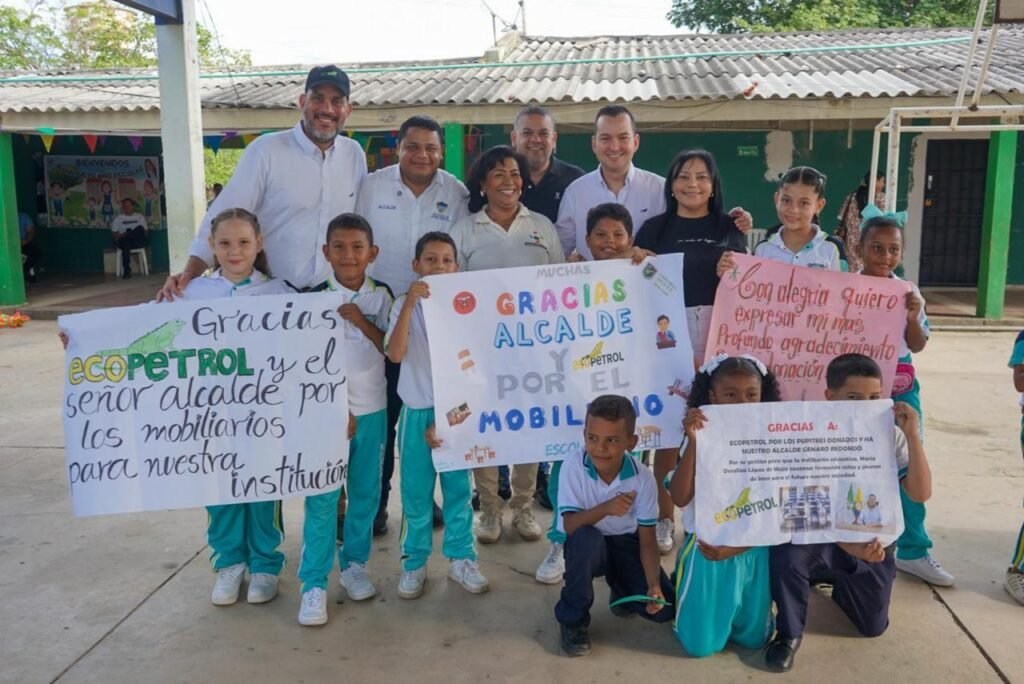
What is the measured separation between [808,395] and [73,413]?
2854 millimetres

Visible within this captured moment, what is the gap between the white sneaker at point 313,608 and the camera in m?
3.12

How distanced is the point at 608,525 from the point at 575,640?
406mm

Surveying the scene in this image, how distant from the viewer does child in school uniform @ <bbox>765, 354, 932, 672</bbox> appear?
2811 mm

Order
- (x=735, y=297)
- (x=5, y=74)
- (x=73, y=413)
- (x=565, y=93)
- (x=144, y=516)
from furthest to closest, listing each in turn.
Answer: (x=5, y=74) → (x=565, y=93) → (x=144, y=516) → (x=735, y=297) → (x=73, y=413)

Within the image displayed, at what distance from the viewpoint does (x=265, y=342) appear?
10.5ft

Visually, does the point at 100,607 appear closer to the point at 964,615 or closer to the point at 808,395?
the point at 808,395

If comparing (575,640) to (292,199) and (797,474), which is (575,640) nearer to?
(797,474)

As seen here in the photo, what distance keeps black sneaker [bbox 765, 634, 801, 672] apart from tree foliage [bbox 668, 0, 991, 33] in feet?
72.2

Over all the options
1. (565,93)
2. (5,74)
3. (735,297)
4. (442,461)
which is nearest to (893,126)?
(565,93)

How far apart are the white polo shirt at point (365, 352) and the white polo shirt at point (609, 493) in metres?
0.84

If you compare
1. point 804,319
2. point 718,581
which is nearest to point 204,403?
point 718,581

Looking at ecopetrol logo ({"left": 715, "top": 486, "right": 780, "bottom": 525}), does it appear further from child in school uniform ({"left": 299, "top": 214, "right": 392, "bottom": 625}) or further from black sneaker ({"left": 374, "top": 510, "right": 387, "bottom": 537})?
black sneaker ({"left": 374, "top": 510, "right": 387, "bottom": 537})

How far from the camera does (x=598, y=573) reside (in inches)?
117

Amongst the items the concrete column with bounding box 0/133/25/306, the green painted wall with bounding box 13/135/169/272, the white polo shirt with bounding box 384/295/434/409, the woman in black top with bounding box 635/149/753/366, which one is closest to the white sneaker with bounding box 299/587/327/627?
the white polo shirt with bounding box 384/295/434/409
